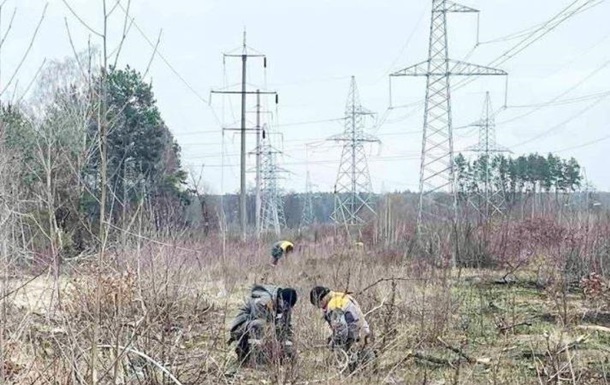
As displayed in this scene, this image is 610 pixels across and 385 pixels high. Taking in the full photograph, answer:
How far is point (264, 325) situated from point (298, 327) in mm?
795

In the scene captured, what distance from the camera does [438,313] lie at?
9039mm

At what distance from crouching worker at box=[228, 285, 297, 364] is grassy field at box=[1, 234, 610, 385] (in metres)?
0.17

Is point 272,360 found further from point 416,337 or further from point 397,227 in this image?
point 397,227

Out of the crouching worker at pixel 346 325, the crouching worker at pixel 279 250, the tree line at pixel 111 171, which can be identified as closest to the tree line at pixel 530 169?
the tree line at pixel 111 171

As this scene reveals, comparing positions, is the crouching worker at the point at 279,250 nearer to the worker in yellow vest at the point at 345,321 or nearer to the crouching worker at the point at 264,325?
the crouching worker at the point at 264,325

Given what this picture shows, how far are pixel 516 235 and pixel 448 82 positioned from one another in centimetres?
541

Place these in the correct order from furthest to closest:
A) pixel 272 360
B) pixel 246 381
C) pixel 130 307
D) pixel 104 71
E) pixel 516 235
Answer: pixel 516 235 → pixel 246 381 → pixel 272 360 → pixel 130 307 → pixel 104 71

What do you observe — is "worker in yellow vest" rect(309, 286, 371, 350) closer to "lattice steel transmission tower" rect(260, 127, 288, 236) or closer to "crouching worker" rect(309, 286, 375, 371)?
"crouching worker" rect(309, 286, 375, 371)

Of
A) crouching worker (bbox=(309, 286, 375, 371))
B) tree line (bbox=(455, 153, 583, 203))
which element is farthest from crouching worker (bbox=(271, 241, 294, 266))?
tree line (bbox=(455, 153, 583, 203))

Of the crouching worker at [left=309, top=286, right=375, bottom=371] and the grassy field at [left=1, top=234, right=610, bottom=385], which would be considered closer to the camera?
the grassy field at [left=1, top=234, right=610, bottom=385]

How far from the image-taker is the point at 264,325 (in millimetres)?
7035

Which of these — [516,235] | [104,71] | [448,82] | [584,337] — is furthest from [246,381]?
[448,82]

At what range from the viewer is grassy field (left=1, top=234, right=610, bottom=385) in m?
4.22

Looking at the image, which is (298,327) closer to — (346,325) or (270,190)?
(346,325)
